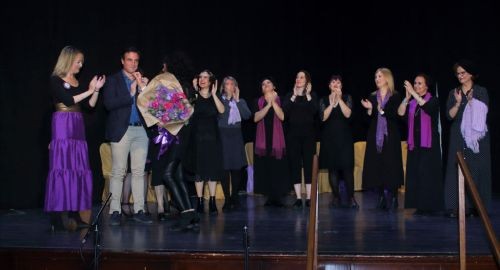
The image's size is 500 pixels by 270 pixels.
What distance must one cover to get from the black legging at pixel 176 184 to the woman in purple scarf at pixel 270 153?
83.2 inches

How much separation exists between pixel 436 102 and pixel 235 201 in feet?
7.19

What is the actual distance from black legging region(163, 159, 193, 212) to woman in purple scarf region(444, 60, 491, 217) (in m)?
2.38

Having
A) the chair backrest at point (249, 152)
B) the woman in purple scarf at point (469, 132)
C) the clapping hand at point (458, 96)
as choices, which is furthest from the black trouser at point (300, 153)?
the chair backrest at point (249, 152)

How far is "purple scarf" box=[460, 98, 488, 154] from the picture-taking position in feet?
19.1

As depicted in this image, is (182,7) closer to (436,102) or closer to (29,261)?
(436,102)

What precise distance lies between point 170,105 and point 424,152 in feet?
8.06

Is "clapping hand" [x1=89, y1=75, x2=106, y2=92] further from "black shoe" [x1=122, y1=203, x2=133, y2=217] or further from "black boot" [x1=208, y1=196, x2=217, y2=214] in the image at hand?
"black boot" [x1=208, y1=196, x2=217, y2=214]

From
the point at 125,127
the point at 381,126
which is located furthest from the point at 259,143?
the point at 125,127

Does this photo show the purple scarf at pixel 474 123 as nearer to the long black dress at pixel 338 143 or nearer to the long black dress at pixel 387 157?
the long black dress at pixel 387 157

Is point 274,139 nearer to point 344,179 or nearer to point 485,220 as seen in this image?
point 344,179

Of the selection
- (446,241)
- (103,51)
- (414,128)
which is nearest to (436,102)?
(414,128)

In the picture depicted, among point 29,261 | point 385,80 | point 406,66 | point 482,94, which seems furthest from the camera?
point 406,66

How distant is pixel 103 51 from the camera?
744 centimetres

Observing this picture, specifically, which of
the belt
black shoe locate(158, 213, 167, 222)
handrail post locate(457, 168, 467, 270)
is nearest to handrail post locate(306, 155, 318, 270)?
handrail post locate(457, 168, 467, 270)
